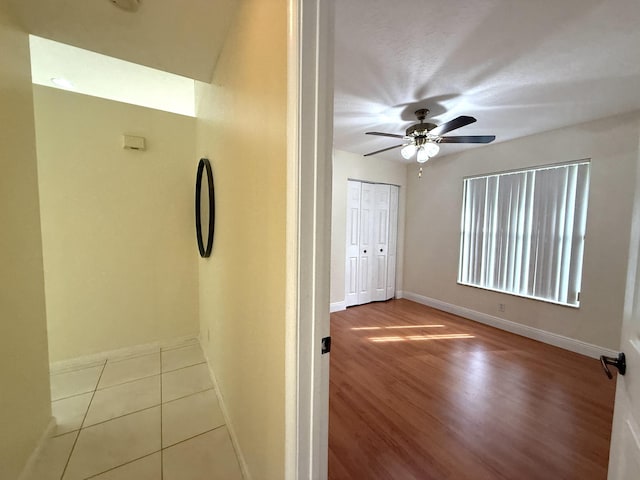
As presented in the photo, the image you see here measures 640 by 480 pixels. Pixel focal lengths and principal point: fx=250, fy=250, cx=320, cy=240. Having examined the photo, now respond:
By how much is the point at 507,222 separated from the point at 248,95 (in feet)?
11.5

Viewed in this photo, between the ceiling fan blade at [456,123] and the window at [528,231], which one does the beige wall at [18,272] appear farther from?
the window at [528,231]

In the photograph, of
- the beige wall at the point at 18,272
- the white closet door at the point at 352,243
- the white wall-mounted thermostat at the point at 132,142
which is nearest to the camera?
the beige wall at the point at 18,272

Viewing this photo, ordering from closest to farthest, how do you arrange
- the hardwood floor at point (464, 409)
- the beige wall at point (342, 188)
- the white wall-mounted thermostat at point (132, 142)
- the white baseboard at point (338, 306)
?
the hardwood floor at point (464, 409)
the white wall-mounted thermostat at point (132, 142)
the beige wall at point (342, 188)
the white baseboard at point (338, 306)

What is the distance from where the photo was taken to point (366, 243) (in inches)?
163

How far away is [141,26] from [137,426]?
2396 mm

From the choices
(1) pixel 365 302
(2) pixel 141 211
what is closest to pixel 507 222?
(1) pixel 365 302

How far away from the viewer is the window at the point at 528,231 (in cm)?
269

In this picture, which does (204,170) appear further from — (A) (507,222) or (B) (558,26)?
(A) (507,222)

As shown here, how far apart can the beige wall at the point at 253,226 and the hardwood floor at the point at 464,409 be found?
2.11 ft

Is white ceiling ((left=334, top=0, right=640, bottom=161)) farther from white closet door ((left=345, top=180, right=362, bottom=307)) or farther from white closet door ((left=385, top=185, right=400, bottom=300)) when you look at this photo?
white closet door ((left=385, top=185, right=400, bottom=300))

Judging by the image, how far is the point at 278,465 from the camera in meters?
0.91

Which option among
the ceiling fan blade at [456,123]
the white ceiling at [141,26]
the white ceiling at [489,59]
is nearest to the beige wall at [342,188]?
the white ceiling at [489,59]

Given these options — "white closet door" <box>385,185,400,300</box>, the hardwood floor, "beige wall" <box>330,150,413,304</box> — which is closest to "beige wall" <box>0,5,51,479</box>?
the hardwood floor

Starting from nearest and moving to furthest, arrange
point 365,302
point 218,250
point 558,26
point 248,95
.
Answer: point 248,95 < point 558,26 < point 218,250 < point 365,302
